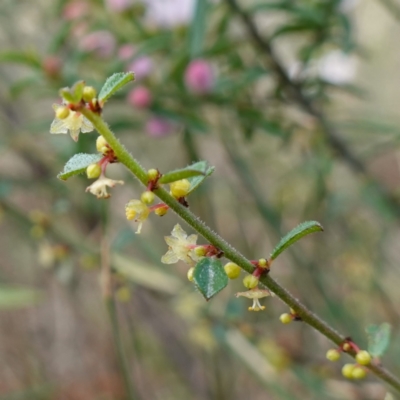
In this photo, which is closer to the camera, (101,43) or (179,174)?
(179,174)

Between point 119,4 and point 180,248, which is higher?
point 119,4

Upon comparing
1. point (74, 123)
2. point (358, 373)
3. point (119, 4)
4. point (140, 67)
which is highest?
point (119, 4)

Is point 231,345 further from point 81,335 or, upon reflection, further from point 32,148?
point 81,335

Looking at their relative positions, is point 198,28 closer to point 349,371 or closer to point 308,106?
point 308,106

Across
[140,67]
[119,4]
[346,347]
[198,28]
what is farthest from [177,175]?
[119,4]

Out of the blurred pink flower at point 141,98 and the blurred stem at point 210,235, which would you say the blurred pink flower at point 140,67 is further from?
the blurred stem at point 210,235

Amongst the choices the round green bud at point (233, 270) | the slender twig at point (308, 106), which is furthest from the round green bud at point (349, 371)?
the slender twig at point (308, 106)
